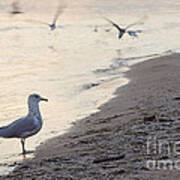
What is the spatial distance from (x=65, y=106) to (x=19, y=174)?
522 cm

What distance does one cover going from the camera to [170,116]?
7910 mm

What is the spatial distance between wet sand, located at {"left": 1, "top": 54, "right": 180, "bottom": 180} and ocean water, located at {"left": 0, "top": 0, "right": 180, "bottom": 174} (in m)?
0.51

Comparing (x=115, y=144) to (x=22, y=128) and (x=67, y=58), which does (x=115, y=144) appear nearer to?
(x=22, y=128)

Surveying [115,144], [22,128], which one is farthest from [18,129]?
[115,144]

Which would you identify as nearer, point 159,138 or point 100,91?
point 159,138

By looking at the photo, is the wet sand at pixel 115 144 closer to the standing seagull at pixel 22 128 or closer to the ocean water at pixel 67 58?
the standing seagull at pixel 22 128

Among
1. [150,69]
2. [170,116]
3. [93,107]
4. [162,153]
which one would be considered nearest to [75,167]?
[162,153]

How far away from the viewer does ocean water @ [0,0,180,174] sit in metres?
10.9

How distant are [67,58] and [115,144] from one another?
14552 mm

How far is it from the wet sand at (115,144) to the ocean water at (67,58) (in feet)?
1.68

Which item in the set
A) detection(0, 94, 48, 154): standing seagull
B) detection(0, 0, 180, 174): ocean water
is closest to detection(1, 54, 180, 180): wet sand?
detection(0, 94, 48, 154): standing seagull

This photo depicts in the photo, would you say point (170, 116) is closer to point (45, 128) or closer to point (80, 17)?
point (45, 128)

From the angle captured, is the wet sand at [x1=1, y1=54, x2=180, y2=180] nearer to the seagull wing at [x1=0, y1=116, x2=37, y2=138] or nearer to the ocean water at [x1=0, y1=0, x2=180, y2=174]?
the seagull wing at [x1=0, y1=116, x2=37, y2=138]

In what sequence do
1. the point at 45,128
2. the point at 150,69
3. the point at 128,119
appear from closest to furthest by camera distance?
the point at 128,119
the point at 45,128
the point at 150,69
